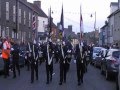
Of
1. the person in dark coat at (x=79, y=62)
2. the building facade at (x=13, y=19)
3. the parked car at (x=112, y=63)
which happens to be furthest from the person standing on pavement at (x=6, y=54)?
the building facade at (x=13, y=19)

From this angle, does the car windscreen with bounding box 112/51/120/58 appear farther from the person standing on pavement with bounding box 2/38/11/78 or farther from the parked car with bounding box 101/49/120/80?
the person standing on pavement with bounding box 2/38/11/78

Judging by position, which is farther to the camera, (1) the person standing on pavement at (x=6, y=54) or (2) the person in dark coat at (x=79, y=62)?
(1) the person standing on pavement at (x=6, y=54)

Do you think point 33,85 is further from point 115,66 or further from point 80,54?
point 115,66

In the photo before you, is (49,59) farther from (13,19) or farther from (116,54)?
(13,19)

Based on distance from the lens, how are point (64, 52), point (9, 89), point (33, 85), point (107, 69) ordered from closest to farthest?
point (9, 89), point (33, 85), point (64, 52), point (107, 69)

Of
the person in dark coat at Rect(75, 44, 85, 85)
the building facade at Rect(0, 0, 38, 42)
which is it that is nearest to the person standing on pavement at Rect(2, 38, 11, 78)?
the person in dark coat at Rect(75, 44, 85, 85)

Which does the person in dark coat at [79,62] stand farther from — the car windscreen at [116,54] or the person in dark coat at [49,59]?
the car windscreen at [116,54]

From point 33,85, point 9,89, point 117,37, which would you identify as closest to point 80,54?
point 33,85

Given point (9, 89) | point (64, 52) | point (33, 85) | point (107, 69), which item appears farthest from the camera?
point (107, 69)

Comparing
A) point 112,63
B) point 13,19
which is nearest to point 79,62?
point 112,63

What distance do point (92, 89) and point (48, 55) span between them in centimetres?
305

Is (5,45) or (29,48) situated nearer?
(29,48)

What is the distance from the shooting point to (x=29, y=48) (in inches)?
716

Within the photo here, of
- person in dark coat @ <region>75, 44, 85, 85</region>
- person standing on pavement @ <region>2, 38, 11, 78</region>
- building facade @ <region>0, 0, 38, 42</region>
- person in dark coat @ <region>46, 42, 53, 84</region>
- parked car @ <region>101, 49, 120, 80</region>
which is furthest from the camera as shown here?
building facade @ <region>0, 0, 38, 42</region>
